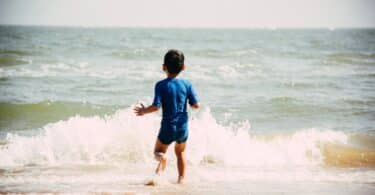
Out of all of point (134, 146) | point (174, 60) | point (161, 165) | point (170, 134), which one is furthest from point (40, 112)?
point (174, 60)

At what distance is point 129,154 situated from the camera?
261 inches

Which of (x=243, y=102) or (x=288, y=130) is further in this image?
(x=243, y=102)

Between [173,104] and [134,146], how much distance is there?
2.59 m

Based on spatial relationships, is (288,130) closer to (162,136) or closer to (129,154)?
(129,154)

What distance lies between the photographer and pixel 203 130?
23.8ft

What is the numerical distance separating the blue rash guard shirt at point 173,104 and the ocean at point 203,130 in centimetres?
58

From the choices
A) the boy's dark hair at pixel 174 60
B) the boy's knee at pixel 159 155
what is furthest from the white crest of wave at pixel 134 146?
the boy's dark hair at pixel 174 60

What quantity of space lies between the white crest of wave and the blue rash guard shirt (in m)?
1.92

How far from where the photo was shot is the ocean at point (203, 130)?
200 inches

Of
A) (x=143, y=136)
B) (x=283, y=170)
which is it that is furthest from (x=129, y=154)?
(x=283, y=170)

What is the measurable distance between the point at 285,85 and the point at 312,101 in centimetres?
234

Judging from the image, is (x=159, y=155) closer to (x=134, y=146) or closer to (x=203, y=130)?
(x=134, y=146)

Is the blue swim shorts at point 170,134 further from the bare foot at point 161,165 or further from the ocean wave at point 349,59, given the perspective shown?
the ocean wave at point 349,59

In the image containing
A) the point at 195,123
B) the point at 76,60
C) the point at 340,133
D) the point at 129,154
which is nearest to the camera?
the point at 129,154
